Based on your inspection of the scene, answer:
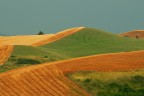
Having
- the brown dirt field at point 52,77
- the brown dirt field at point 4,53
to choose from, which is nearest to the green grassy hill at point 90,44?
the brown dirt field at point 4,53

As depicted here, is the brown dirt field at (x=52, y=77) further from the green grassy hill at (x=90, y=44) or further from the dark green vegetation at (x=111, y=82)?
the green grassy hill at (x=90, y=44)

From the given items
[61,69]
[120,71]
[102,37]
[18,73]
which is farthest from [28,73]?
[102,37]

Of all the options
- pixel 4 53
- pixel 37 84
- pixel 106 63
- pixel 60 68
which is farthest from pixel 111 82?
pixel 4 53

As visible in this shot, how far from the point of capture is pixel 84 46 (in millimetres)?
70000

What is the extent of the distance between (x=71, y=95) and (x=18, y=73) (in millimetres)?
5776

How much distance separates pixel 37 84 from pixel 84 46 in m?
36.5

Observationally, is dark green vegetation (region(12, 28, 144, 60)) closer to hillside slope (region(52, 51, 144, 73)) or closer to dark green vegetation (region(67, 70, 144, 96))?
hillside slope (region(52, 51, 144, 73))

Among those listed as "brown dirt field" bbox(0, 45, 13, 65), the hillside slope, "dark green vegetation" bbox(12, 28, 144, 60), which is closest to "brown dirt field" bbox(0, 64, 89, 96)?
the hillside slope

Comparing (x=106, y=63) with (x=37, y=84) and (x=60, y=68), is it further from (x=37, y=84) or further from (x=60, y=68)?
(x=37, y=84)

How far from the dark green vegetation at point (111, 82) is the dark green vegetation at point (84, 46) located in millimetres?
19330

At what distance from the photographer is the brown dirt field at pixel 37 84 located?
105 feet

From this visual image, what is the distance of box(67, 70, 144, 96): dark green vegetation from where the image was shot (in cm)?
3394

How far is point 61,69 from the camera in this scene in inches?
1521

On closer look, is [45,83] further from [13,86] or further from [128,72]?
[128,72]
